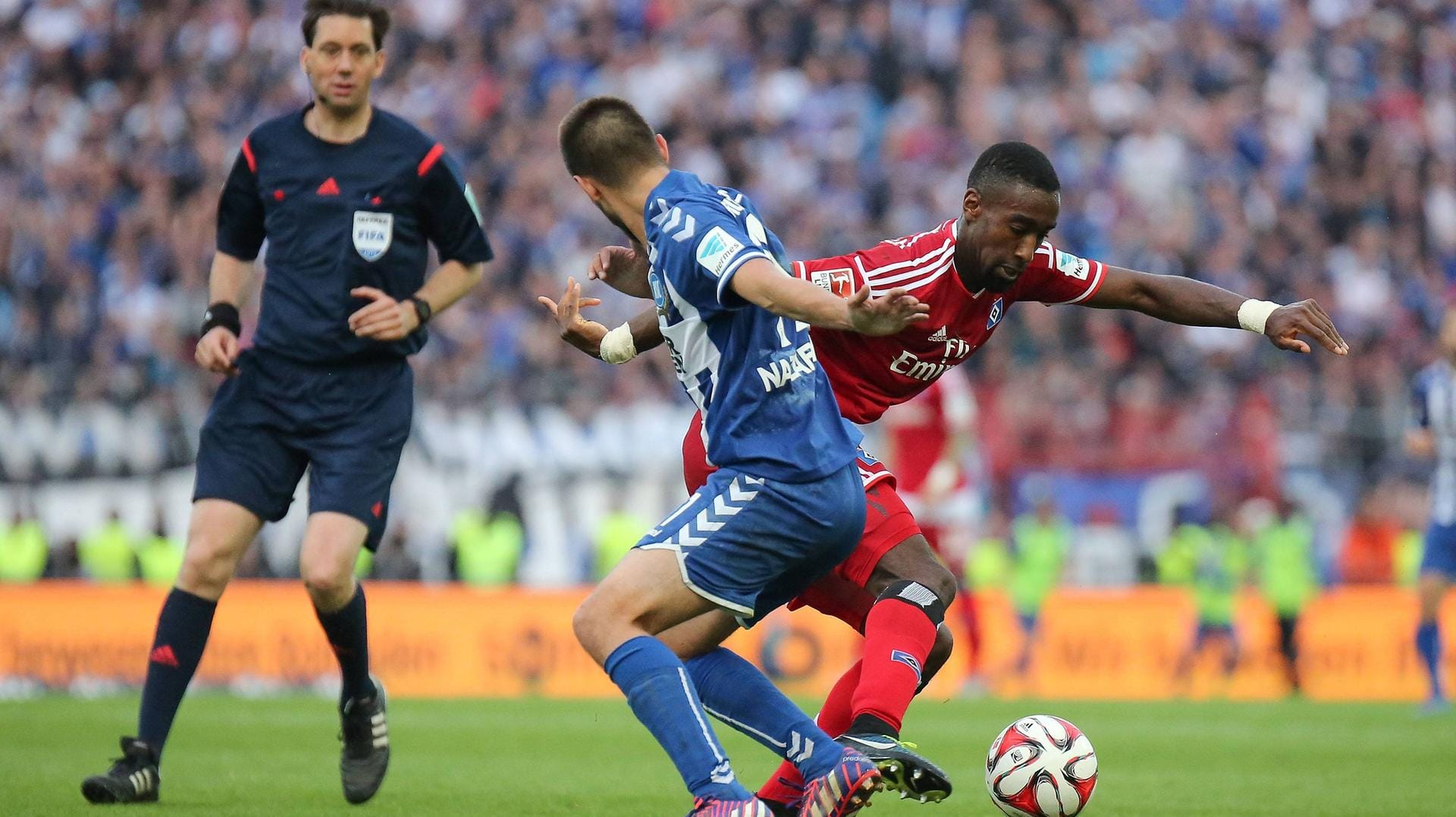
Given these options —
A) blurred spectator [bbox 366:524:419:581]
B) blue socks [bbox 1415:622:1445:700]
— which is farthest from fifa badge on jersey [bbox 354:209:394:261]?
blurred spectator [bbox 366:524:419:581]

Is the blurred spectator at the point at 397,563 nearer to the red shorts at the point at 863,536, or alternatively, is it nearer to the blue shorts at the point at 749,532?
the red shorts at the point at 863,536

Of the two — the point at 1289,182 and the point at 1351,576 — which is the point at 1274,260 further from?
the point at 1351,576

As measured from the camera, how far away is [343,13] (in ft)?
21.9

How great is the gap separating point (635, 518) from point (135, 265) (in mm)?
6776

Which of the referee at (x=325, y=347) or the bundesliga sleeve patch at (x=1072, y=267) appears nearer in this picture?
the bundesliga sleeve patch at (x=1072, y=267)

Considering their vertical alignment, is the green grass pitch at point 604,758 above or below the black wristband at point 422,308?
below

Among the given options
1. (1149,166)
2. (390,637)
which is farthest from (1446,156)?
(390,637)

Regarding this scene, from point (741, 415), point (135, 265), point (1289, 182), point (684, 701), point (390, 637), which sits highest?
point (1289, 182)

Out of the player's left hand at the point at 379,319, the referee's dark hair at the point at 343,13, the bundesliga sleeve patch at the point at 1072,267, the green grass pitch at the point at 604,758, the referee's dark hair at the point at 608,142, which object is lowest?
the green grass pitch at the point at 604,758

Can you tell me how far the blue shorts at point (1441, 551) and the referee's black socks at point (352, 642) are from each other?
26.1 feet

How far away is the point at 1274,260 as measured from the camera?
18531 mm

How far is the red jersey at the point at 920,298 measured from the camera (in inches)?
231

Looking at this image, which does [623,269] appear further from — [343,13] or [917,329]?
[343,13]

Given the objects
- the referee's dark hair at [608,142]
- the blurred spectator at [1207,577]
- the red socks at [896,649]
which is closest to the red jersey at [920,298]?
the red socks at [896,649]
